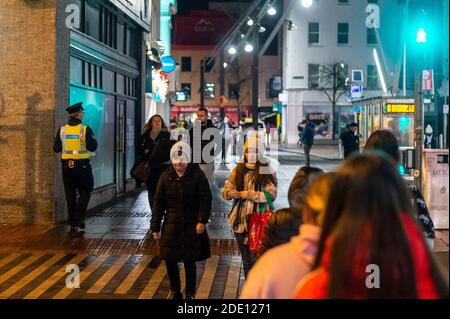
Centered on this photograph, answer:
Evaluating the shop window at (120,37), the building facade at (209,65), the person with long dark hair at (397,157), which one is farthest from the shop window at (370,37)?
the person with long dark hair at (397,157)

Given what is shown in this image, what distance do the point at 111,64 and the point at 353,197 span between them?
13.1 m

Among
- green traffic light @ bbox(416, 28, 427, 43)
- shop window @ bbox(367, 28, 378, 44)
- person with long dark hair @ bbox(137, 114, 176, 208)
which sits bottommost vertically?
person with long dark hair @ bbox(137, 114, 176, 208)

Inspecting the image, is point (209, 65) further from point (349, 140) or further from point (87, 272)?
point (87, 272)

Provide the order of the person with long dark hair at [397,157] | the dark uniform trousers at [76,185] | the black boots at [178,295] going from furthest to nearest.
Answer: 1. the dark uniform trousers at [76,185]
2. the black boots at [178,295]
3. the person with long dark hair at [397,157]

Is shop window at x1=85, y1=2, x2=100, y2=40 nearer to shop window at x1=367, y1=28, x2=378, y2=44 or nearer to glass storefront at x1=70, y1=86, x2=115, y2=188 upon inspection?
glass storefront at x1=70, y1=86, x2=115, y2=188

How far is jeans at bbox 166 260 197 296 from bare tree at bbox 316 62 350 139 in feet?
152

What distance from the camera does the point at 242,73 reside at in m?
67.0

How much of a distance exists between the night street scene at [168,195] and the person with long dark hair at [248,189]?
0.05 ft

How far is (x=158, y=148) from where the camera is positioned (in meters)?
10.4

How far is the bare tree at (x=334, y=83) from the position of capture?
52.2 m

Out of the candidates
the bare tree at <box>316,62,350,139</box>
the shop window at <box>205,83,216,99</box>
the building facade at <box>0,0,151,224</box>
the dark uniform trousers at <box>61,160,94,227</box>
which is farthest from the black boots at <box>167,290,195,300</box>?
the shop window at <box>205,83,216,99</box>

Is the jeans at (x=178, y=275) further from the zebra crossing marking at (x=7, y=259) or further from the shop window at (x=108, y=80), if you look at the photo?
the shop window at (x=108, y=80)

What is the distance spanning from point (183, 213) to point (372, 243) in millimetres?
4399

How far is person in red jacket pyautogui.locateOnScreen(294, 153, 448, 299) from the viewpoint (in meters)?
2.24
